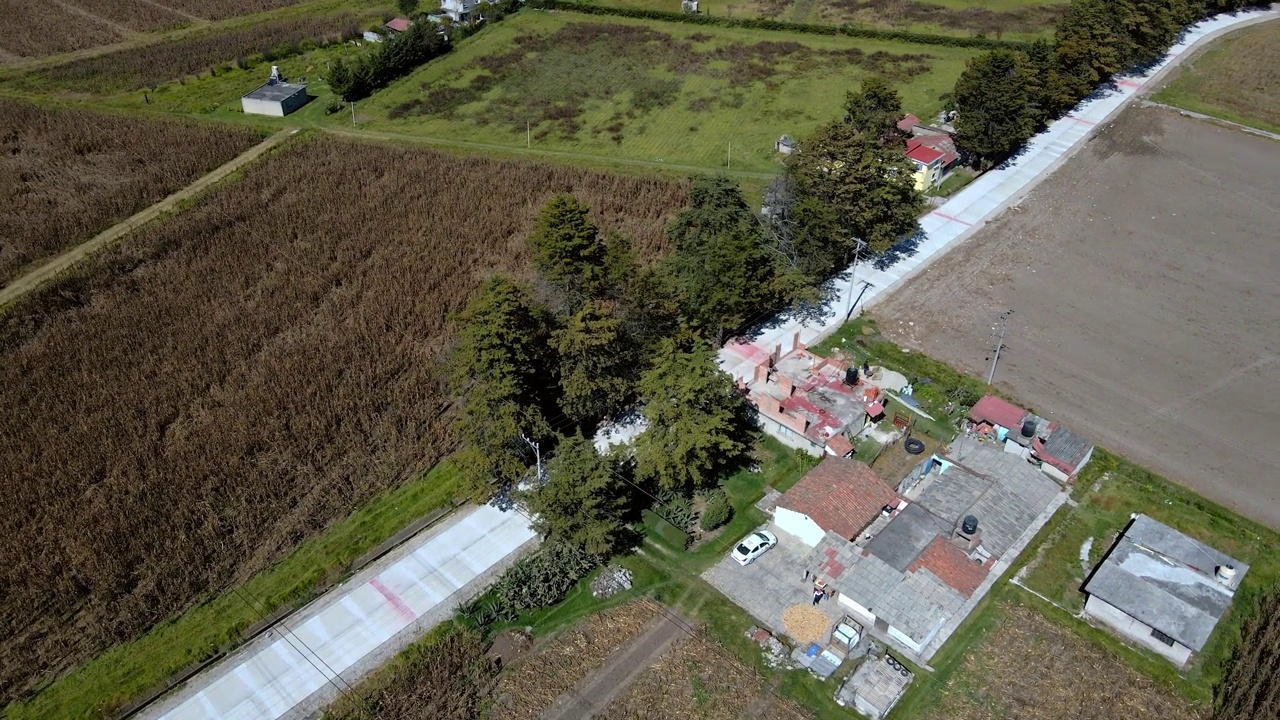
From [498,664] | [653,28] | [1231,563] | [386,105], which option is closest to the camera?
[498,664]

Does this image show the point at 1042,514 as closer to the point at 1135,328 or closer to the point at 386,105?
the point at 1135,328

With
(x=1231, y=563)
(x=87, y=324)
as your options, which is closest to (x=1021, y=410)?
(x=1231, y=563)

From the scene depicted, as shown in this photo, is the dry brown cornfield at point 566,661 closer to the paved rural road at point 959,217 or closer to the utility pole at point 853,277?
the paved rural road at point 959,217

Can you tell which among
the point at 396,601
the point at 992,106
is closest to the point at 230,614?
the point at 396,601

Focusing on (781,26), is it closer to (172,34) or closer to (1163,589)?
(172,34)

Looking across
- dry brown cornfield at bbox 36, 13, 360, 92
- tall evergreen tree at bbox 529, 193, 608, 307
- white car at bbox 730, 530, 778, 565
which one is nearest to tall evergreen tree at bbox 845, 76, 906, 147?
tall evergreen tree at bbox 529, 193, 608, 307
